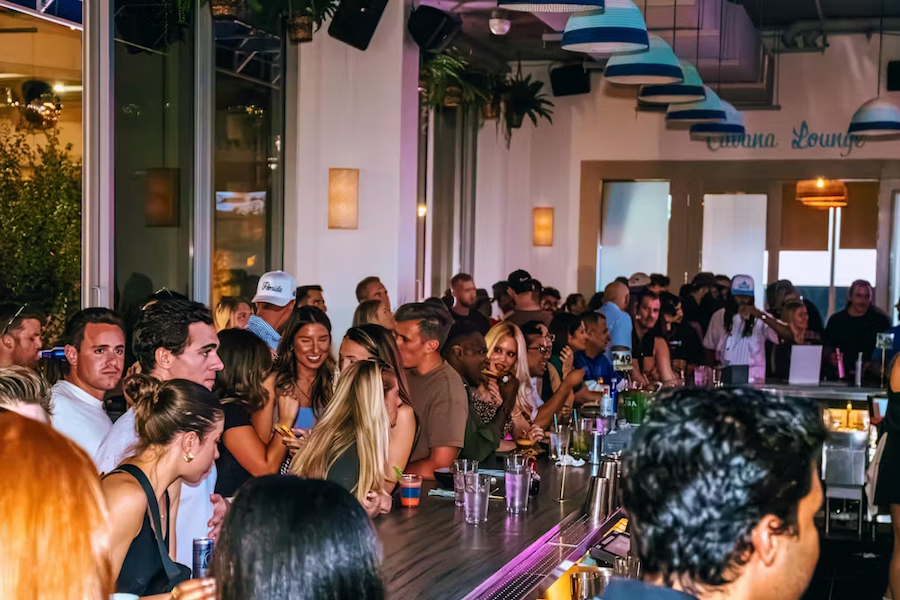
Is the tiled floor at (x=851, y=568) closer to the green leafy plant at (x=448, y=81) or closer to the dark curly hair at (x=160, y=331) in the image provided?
the dark curly hair at (x=160, y=331)

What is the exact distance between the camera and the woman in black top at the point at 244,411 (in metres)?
3.78

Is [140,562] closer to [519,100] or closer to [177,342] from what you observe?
[177,342]

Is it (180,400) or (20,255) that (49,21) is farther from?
(180,400)

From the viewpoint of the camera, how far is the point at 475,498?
3.33 m

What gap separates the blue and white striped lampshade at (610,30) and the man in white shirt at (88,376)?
2665mm

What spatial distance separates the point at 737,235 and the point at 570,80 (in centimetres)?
247

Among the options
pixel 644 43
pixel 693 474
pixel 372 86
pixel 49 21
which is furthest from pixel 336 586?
pixel 372 86

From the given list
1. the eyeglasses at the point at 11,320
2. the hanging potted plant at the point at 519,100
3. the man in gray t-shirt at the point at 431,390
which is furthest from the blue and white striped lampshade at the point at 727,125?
the eyeglasses at the point at 11,320

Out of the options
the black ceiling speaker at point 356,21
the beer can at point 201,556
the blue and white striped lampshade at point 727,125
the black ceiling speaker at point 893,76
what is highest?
the black ceiling speaker at point 893,76

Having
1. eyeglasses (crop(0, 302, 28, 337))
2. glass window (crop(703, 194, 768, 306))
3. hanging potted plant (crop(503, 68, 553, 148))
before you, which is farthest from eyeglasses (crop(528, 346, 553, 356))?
glass window (crop(703, 194, 768, 306))

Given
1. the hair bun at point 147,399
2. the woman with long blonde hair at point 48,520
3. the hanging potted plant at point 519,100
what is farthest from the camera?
the hanging potted plant at point 519,100

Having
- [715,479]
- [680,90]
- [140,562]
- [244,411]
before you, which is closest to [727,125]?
[680,90]

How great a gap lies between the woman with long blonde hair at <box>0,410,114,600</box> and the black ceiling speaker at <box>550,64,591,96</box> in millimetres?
11590

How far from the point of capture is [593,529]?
11.4ft
